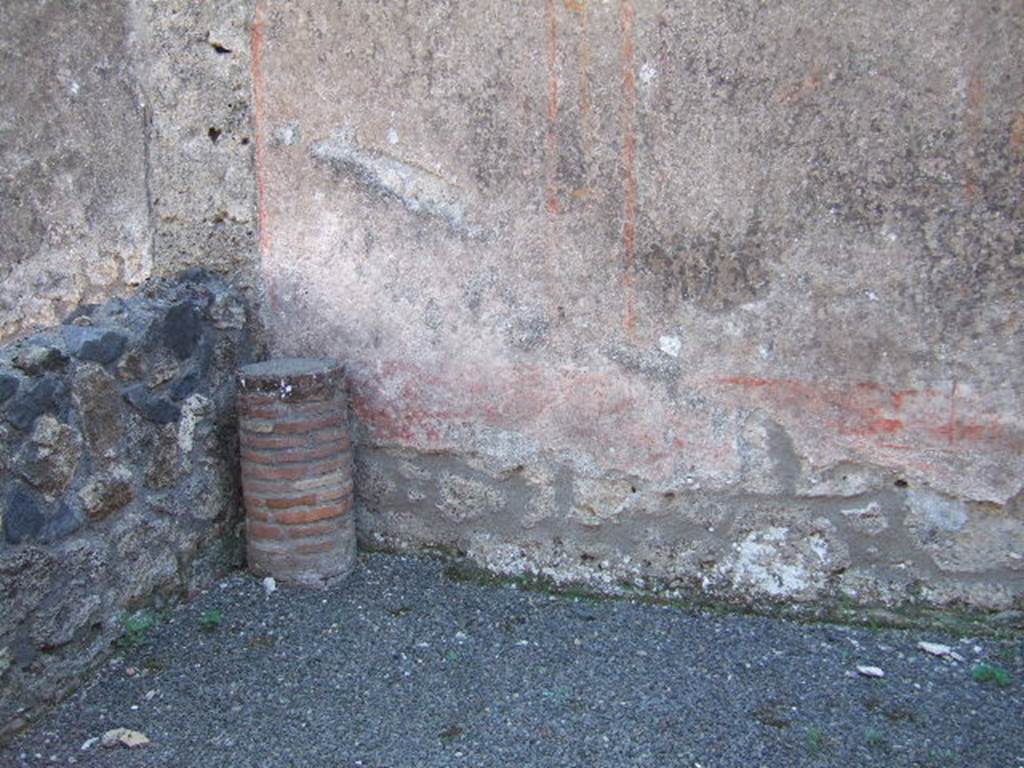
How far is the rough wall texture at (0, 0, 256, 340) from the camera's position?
10.5ft

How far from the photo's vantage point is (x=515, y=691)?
8.28 ft

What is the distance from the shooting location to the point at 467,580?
3131 millimetres

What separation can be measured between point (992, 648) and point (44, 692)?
2471 mm

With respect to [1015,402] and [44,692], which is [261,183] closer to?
[44,692]

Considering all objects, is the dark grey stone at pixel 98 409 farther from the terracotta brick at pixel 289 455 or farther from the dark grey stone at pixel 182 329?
the terracotta brick at pixel 289 455

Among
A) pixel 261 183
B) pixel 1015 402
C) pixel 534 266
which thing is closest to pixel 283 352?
pixel 261 183

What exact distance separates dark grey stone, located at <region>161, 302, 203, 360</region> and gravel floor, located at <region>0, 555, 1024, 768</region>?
2.51ft

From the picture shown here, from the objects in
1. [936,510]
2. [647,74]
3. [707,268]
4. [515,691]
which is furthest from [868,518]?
[647,74]

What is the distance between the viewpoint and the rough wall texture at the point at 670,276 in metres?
2.63

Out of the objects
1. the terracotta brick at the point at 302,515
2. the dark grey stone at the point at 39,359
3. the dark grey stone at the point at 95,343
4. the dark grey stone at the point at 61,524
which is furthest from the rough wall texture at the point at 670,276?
the dark grey stone at the point at 61,524

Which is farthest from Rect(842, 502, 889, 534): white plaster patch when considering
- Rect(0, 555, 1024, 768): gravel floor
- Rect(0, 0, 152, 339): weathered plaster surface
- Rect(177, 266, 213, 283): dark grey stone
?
Rect(0, 0, 152, 339): weathered plaster surface

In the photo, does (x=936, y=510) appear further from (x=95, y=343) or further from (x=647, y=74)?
(x=95, y=343)

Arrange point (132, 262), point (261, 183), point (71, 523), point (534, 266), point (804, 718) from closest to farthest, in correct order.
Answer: point (804, 718)
point (71, 523)
point (534, 266)
point (261, 183)
point (132, 262)

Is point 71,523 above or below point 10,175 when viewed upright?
below
